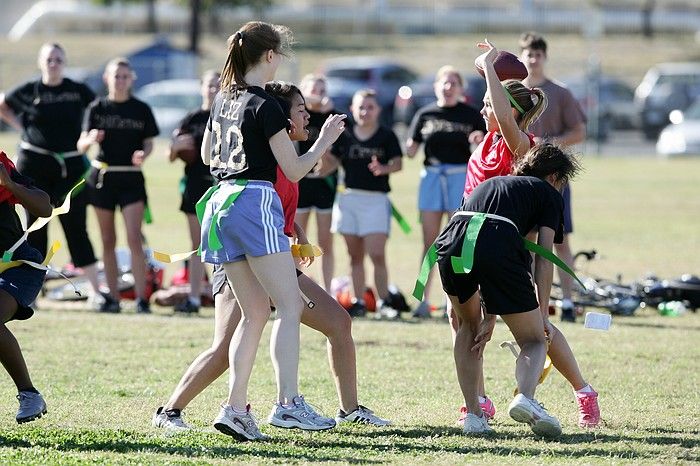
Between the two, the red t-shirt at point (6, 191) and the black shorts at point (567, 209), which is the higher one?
the red t-shirt at point (6, 191)

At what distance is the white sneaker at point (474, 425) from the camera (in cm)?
648

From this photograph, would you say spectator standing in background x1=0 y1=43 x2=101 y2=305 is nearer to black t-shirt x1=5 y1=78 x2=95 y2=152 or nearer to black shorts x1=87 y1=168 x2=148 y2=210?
black t-shirt x1=5 y1=78 x2=95 y2=152

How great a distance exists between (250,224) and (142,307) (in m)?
5.61

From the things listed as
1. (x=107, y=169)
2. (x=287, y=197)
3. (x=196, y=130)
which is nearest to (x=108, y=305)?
(x=107, y=169)

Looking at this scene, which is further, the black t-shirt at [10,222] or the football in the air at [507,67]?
the football in the air at [507,67]

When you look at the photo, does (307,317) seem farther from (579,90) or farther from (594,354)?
(579,90)

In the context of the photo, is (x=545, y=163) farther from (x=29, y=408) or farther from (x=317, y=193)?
(x=317, y=193)

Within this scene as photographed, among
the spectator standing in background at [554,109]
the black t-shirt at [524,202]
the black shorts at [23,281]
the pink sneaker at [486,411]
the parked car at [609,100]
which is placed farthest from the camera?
the parked car at [609,100]

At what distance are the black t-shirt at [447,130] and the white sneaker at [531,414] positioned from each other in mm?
5101

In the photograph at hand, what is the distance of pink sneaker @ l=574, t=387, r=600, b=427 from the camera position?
6664 mm

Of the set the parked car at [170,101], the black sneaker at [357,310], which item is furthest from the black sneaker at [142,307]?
the parked car at [170,101]

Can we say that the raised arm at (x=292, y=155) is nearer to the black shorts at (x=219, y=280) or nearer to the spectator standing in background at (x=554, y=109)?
the black shorts at (x=219, y=280)

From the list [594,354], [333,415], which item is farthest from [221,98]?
[594,354]

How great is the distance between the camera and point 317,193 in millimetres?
11305
